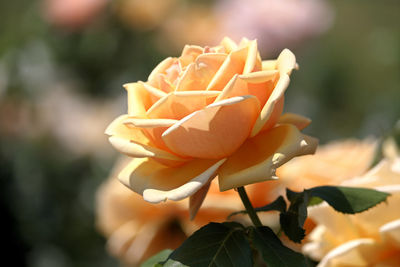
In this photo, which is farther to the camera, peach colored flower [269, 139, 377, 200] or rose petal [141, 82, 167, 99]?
peach colored flower [269, 139, 377, 200]

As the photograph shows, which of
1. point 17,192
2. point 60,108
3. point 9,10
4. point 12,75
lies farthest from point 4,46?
point 9,10

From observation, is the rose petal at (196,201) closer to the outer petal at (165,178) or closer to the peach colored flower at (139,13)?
the outer petal at (165,178)

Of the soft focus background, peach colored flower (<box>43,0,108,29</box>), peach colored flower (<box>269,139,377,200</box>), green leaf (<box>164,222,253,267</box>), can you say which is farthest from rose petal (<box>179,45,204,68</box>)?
peach colored flower (<box>43,0,108,29</box>)

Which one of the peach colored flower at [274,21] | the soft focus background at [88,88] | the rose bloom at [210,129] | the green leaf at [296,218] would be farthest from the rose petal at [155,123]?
the peach colored flower at [274,21]

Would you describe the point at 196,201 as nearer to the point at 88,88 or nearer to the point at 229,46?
the point at 229,46

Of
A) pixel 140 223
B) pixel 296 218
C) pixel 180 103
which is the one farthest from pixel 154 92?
pixel 140 223

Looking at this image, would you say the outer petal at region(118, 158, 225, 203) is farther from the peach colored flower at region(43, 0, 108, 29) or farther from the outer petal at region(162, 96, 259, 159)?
the peach colored flower at region(43, 0, 108, 29)
